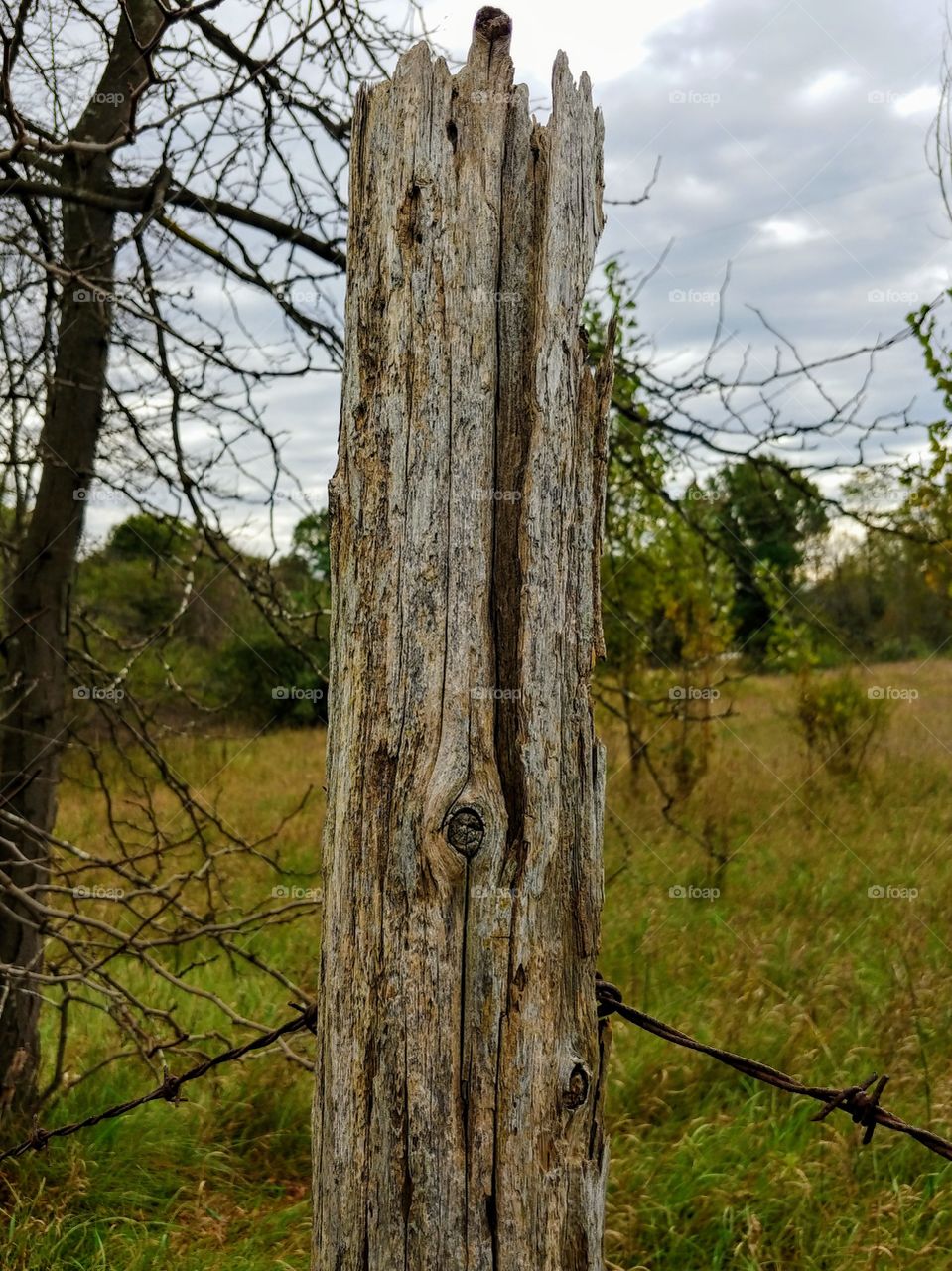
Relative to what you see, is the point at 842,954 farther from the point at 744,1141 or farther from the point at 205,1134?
the point at 205,1134

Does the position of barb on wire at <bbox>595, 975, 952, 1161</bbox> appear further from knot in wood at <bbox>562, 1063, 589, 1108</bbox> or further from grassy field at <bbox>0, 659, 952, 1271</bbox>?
grassy field at <bbox>0, 659, 952, 1271</bbox>

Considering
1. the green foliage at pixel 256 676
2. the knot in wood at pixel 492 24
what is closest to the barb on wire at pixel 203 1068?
the knot in wood at pixel 492 24

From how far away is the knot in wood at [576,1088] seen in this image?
4.17 ft

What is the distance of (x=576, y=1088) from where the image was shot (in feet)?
4.19

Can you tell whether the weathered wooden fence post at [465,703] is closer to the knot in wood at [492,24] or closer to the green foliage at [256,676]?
the knot in wood at [492,24]

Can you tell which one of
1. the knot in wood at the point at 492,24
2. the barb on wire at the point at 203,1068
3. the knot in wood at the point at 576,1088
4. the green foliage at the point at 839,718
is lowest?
the barb on wire at the point at 203,1068

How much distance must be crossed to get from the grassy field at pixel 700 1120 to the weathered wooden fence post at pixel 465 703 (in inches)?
65.4

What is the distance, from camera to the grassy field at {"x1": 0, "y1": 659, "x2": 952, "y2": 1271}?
2768 mm

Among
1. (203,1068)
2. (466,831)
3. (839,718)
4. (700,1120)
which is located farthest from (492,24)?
(839,718)

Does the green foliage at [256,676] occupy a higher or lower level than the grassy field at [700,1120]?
higher

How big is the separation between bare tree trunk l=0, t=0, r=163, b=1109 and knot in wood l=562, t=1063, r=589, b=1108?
8.33 feet

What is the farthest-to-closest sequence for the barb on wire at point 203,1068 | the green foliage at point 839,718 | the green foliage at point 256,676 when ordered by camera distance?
the green foliage at point 256,676 → the green foliage at point 839,718 → the barb on wire at point 203,1068

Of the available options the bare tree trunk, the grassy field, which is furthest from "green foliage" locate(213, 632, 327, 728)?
the bare tree trunk

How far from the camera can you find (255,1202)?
10.1ft
